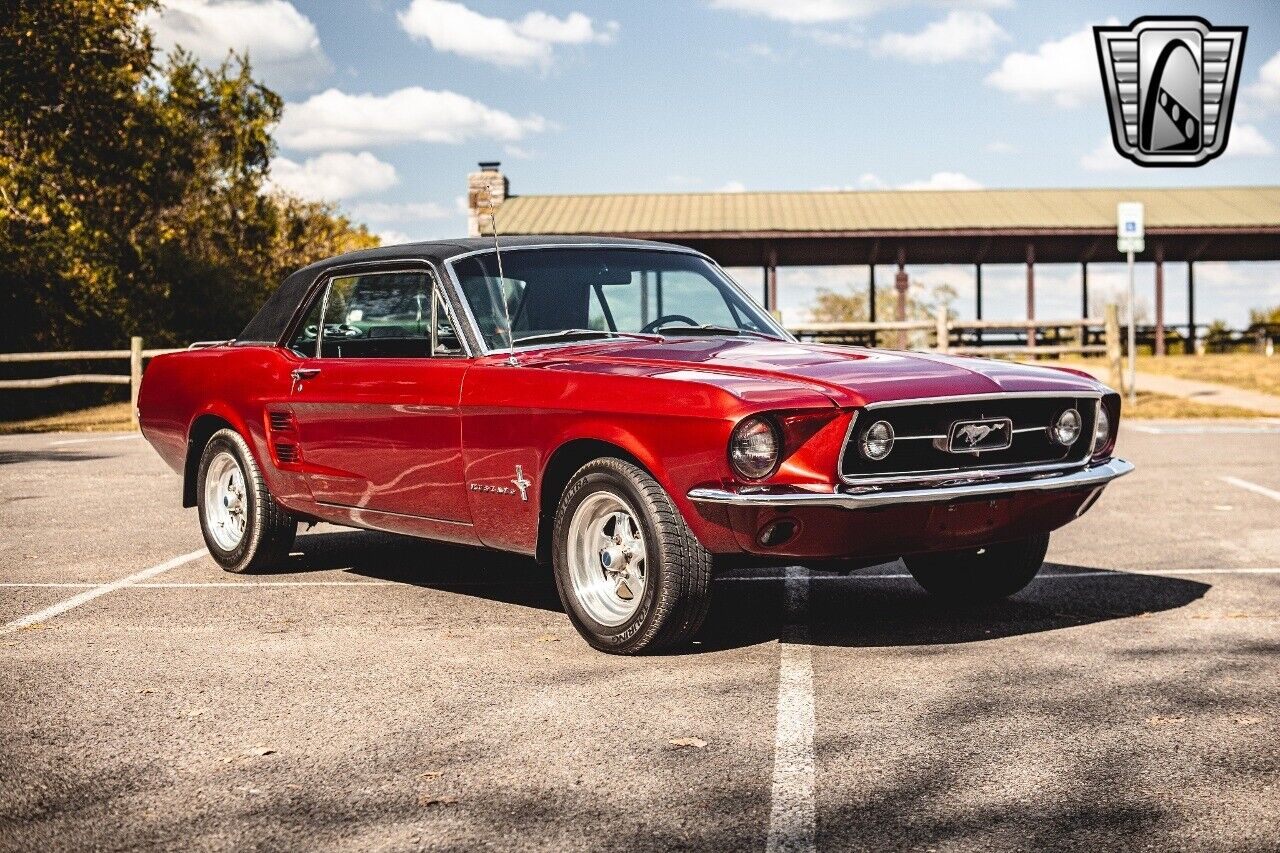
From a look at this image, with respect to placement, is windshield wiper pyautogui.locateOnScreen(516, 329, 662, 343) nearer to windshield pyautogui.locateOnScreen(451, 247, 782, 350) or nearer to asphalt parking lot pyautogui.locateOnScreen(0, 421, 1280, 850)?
windshield pyautogui.locateOnScreen(451, 247, 782, 350)

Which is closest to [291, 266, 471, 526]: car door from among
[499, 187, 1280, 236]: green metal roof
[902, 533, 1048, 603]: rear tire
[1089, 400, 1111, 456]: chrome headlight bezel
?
[902, 533, 1048, 603]: rear tire

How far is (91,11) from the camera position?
2406cm

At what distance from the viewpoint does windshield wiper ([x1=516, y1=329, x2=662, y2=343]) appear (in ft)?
19.7

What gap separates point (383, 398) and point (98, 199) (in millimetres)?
23384

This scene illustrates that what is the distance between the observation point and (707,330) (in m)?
6.35

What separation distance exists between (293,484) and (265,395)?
47 centimetres

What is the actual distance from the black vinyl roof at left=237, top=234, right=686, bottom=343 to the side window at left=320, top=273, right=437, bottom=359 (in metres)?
0.10

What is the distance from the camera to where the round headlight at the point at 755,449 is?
4863 millimetres

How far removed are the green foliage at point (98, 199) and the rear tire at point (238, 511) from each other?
59.3 feet

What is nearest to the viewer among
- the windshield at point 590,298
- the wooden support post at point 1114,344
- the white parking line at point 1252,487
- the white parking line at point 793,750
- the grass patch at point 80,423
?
the white parking line at point 793,750

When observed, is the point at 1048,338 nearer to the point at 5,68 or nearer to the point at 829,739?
the point at 5,68

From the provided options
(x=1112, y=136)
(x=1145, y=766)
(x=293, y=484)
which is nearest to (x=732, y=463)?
(x=1145, y=766)

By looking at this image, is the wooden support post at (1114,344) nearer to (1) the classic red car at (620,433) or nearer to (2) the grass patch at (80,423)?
(2) the grass patch at (80,423)

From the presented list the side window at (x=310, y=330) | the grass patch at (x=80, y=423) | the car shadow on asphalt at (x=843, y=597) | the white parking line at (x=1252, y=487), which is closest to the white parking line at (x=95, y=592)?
the car shadow on asphalt at (x=843, y=597)
